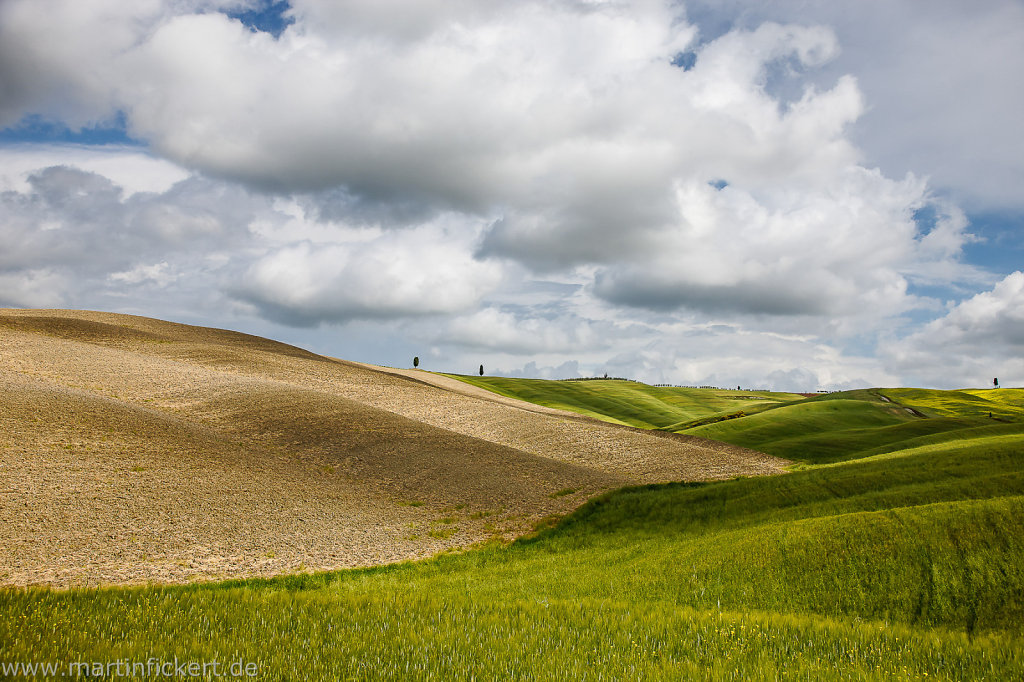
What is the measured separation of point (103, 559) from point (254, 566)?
13.6ft

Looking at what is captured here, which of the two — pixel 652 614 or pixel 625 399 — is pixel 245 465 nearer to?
pixel 652 614

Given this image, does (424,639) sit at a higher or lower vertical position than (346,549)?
higher

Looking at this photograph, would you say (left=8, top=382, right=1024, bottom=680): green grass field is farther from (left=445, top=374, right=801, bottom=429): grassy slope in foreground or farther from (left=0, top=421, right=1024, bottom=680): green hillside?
(left=445, top=374, right=801, bottom=429): grassy slope in foreground

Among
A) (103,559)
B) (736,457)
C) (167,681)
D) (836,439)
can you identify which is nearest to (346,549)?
(103,559)

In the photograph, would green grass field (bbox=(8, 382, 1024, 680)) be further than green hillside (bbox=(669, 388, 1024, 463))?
No

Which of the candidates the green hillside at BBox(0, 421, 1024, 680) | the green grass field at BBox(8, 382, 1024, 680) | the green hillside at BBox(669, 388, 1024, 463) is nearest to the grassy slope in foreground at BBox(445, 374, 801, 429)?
the green hillside at BBox(669, 388, 1024, 463)

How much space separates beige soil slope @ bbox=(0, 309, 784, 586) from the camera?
1850cm

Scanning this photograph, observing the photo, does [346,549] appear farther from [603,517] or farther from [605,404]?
[605,404]

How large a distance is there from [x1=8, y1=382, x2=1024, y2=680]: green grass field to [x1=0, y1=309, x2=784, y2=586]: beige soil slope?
4.03 m

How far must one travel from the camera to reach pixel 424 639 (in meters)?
7.80

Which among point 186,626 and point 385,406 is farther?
point 385,406

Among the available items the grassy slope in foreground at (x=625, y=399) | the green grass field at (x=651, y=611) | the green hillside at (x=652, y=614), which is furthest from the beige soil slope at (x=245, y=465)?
the grassy slope in foreground at (x=625, y=399)

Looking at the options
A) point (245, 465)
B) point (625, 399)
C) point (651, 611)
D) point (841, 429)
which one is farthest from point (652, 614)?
point (625, 399)

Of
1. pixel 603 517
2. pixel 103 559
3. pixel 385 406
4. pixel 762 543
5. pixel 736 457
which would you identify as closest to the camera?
pixel 762 543
